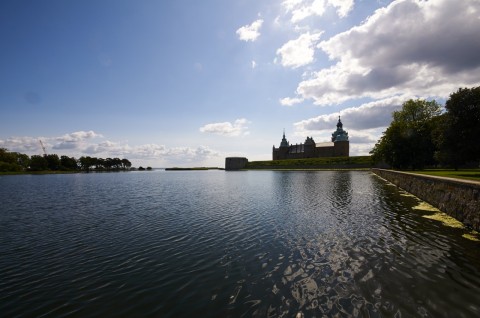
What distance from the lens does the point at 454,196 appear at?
1619cm

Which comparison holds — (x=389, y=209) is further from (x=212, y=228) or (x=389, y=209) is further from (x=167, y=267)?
(x=167, y=267)

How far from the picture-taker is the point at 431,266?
9156 millimetres

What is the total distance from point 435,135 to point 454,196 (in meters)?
30.2

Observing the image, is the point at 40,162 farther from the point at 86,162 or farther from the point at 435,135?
the point at 435,135

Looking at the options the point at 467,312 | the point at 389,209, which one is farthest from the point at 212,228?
the point at 389,209

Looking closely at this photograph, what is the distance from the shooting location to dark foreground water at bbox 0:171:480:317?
6.81 metres

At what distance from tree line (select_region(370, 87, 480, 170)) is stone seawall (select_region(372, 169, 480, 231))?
40.1ft

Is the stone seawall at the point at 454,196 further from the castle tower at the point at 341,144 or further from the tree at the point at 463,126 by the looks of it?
the castle tower at the point at 341,144

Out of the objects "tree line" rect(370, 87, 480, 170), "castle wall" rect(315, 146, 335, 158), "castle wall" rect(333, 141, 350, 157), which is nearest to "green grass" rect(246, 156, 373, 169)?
"castle wall" rect(333, 141, 350, 157)

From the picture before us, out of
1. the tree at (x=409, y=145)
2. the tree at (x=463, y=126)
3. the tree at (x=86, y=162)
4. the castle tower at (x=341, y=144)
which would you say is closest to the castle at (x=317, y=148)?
the castle tower at (x=341, y=144)

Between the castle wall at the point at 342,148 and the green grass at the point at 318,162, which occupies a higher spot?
the castle wall at the point at 342,148

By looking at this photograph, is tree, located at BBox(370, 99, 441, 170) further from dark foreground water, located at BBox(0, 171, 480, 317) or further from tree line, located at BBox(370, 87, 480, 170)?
dark foreground water, located at BBox(0, 171, 480, 317)

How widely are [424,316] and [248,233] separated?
29.6 feet

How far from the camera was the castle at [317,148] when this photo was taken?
443 ft
